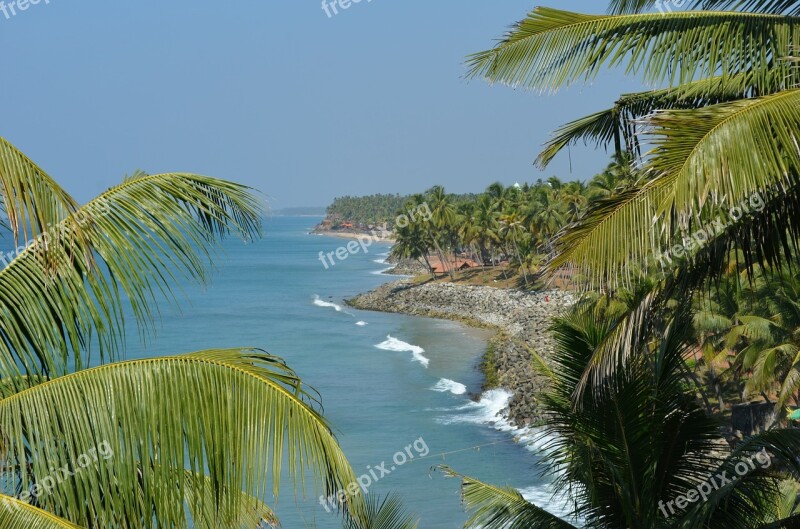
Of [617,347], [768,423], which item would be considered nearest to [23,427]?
[617,347]

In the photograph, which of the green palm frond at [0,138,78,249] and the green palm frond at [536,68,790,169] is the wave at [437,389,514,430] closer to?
the green palm frond at [536,68,790,169]

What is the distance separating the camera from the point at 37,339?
12.3 feet

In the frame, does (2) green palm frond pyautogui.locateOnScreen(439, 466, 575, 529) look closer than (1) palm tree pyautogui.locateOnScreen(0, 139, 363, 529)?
No

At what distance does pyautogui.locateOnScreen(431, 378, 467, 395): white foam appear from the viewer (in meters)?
36.5

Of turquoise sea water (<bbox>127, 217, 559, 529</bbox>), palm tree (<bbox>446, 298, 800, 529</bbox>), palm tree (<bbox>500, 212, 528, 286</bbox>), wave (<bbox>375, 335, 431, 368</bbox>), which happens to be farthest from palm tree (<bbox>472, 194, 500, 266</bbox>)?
palm tree (<bbox>446, 298, 800, 529</bbox>)

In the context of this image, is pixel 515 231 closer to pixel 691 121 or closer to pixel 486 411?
pixel 486 411

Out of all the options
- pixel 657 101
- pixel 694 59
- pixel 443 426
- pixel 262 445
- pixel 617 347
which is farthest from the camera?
pixel 443 426

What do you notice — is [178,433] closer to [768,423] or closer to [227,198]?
[227,198]

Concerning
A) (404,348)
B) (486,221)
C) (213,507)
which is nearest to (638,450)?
(213,507)

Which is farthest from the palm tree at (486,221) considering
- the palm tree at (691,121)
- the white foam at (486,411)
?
the palm tree at (691,121)

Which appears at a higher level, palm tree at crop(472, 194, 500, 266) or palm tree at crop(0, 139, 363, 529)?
palm tree at crop(0, 139, 363, 529)

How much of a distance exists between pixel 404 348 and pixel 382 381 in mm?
8934

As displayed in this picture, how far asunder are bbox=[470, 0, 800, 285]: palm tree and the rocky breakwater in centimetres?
2054

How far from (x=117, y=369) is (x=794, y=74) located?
3295 millimetres
